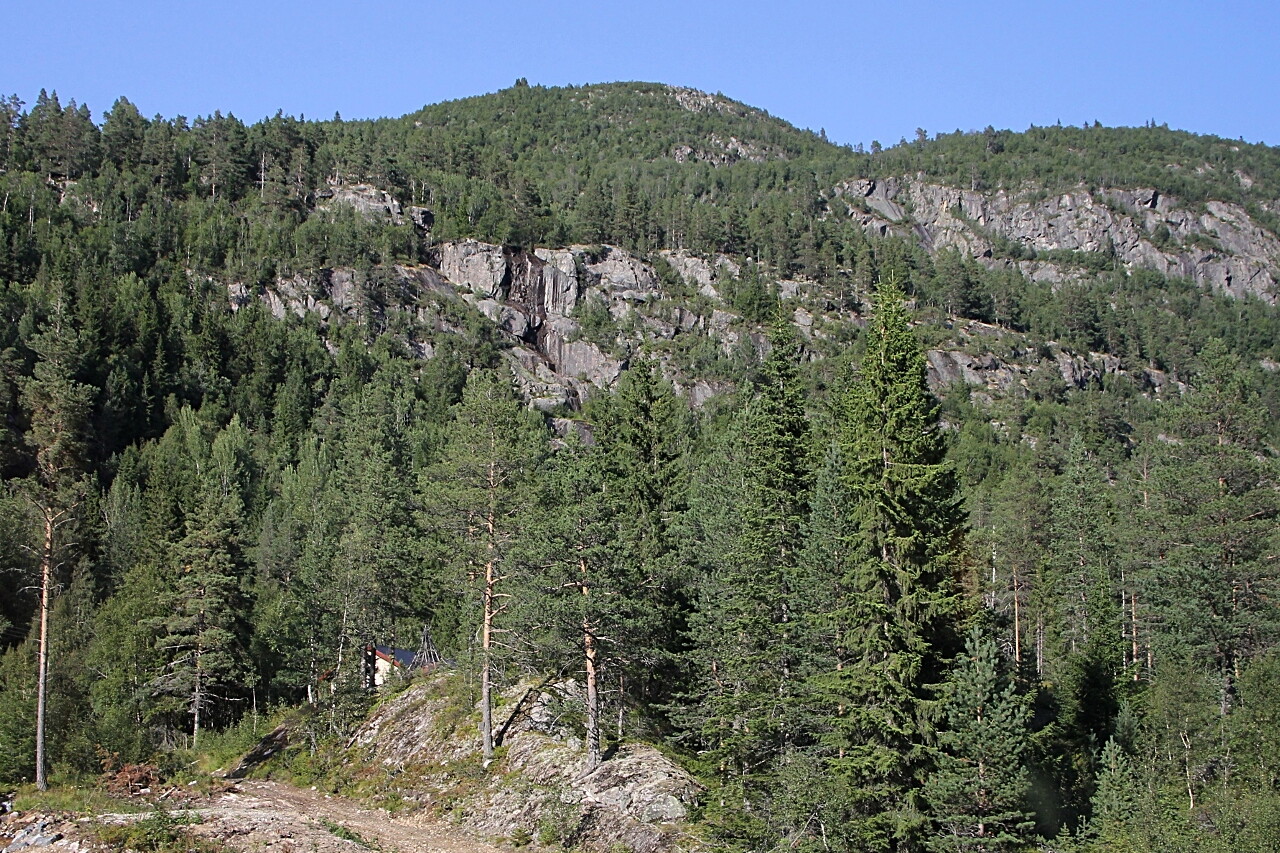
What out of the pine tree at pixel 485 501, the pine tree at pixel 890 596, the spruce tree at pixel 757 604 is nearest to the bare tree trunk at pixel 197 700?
the pine tree at pixel 485 501

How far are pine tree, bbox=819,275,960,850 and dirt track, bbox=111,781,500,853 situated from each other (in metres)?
10.8

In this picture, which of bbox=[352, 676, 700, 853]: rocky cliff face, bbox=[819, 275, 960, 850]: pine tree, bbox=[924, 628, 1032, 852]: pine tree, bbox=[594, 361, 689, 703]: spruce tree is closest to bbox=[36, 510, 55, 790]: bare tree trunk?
bbox=[352, 676, 700, 853]: rocky cliff face

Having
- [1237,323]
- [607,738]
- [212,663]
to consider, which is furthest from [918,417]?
[1237,323]

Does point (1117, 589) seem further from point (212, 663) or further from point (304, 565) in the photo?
point (212, 663)


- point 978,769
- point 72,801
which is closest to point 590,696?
point 978,769

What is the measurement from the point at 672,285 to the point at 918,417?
13443cm

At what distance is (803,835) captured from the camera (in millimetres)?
21375

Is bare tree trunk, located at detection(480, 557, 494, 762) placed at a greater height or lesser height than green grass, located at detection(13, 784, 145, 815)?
greater

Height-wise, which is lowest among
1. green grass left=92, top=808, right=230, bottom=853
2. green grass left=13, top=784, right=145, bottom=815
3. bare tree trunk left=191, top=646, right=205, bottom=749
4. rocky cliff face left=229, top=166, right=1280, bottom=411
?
bare tree trunk left=191, top=646, right=205, bottom=749

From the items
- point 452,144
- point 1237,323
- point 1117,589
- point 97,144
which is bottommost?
point 1117,589

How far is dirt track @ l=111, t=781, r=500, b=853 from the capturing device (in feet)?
69.8

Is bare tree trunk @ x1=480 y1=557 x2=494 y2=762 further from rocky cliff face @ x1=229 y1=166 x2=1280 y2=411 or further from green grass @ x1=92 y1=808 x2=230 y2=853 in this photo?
rocky cliff face @ x1=229 y1=166 x2=1280 y2=411

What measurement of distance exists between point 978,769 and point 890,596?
4.63m

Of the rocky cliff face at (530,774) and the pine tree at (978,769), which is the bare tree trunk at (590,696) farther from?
the pine tree at (978,769)
